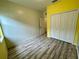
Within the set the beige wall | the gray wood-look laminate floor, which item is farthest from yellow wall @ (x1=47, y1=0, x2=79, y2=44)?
the gray wood-look laminate floor

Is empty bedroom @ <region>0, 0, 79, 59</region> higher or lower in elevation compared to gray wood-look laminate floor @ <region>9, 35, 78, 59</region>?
higher

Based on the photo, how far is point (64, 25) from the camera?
Answer: 3393 millimetres

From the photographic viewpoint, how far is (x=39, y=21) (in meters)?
5.26

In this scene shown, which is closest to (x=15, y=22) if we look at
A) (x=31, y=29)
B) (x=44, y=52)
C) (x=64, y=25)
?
(x=31, y=29)

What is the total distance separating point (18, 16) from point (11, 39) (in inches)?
53.3

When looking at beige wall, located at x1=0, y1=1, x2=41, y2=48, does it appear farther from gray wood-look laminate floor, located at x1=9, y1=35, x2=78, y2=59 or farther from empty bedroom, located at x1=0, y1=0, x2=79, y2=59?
gray wood-look laminate floor, located at x1=9, y1=35, x2=78, y2=59

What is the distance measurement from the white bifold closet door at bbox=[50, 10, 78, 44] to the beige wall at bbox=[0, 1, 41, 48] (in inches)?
68.5

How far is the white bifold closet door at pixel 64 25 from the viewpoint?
297cm

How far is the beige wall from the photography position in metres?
2.80

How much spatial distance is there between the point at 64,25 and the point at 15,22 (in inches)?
112

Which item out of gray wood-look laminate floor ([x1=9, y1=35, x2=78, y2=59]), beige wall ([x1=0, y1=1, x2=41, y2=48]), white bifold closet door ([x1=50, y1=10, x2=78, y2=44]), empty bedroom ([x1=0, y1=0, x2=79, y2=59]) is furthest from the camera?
white bifold closet door ([x1=50, y1=10, x2=78, y2=44])

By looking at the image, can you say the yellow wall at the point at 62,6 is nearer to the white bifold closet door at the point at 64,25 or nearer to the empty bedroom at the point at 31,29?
the empty bedroom at the point at 31,29

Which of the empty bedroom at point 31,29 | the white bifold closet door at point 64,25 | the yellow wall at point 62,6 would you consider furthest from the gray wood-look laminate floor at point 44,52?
the yellow wall at point 62,6

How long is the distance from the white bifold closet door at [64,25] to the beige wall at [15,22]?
1.74 meters
